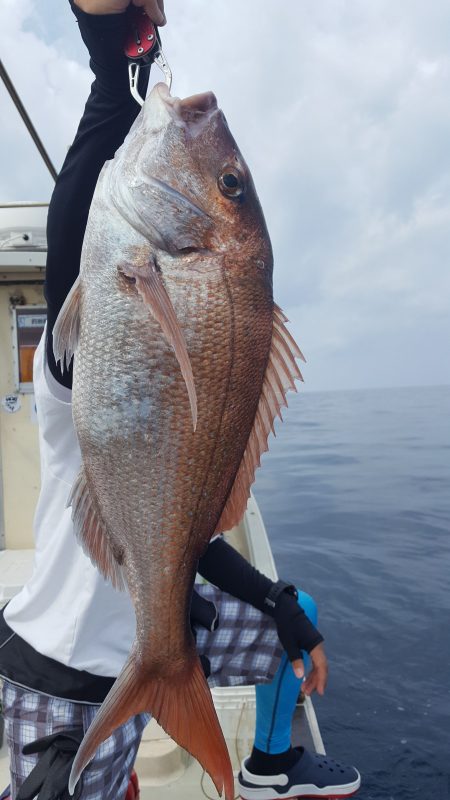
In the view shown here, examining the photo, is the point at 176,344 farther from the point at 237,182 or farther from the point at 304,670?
the point at 304,670

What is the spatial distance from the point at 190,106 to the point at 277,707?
7.81 feet

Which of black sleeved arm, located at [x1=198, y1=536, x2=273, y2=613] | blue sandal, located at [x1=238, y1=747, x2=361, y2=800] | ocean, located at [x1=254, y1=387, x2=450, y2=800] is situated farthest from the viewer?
ocean, located at [x1=254, y1=387, x2=450, y2=800]

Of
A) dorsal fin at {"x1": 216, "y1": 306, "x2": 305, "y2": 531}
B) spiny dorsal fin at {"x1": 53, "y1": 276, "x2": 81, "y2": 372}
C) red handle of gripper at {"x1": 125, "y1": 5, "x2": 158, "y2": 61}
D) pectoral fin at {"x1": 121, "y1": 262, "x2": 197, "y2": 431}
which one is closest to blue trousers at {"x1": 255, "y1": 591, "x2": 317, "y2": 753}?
dorsal fin at {"x1": 216, "y1": 306, "x2": 305, "y2": 531}

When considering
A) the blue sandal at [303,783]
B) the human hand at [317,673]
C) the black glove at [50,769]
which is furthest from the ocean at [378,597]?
the black glove at [50,769]

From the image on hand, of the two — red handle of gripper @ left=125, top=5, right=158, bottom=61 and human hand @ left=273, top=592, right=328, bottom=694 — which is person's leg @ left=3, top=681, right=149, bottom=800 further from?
red handle of gripper @ left=125, top=5, right=158, bottom=61

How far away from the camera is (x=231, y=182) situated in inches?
53.1

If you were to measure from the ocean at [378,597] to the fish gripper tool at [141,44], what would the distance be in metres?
4.66

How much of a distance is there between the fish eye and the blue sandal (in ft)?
8.18

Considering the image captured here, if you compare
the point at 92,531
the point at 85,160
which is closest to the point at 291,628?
the point at 92,531

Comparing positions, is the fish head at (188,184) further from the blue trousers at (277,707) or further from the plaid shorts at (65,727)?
the blue trousers at (277,707)

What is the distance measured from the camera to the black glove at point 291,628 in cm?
227

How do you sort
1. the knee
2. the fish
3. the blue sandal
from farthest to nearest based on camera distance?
1. the knee
2. the blue sandal
3. the fish

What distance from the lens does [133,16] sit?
141 centimetres

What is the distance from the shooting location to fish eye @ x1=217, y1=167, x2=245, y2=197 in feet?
4.41
